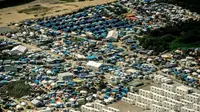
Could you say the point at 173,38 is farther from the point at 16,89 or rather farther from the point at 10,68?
the point at 16,89

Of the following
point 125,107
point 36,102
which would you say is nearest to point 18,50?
point 36,102

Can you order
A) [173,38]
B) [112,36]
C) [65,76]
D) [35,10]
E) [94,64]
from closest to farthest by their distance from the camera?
[65,76], [94,64], [173,38], [112,36], [35,10]

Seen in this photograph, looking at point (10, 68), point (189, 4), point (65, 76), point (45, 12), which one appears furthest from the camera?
point (189, 4)

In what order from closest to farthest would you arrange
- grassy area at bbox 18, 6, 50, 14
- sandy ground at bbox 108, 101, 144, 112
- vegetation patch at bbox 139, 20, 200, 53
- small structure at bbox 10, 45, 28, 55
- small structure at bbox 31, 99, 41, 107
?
sandy ground at bbox 108, 101, 144, 112, small structure at bbox 31, 99, 41, 107, small structure at bbox 10, 45, 28, 55, vegetation patch at bbox 139, 20, 200, 53, grassy area at bbox 18, 6, 50, 14

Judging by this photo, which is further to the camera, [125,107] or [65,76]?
[65,76]

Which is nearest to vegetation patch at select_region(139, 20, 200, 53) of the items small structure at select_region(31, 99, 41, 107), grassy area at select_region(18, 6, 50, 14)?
small structure at select_region(31, 99, 41, 107)

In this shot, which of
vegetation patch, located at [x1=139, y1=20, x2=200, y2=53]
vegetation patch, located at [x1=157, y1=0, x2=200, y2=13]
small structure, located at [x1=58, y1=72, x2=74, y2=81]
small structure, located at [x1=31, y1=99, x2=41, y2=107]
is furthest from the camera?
vegetation patch, located at [x1=157, y1=0, x2=200, y2=13]

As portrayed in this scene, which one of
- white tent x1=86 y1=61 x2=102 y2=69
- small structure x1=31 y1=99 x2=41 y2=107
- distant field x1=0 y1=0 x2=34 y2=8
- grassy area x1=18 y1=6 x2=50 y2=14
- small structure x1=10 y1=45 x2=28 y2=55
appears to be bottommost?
small structure x1=31 y1=99 x2=41 y2=107

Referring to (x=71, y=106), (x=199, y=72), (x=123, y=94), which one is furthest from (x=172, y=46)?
(x=71, y=106)

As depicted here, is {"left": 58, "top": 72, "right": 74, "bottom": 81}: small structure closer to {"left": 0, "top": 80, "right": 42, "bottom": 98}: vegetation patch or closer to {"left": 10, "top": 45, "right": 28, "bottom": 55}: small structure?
{"left": 0, "top": 80, "right": 42, "bottom": 98}: vegetation patch

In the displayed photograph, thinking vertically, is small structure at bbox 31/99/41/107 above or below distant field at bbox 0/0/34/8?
below

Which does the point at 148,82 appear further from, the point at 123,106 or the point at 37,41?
the point at 37,41
